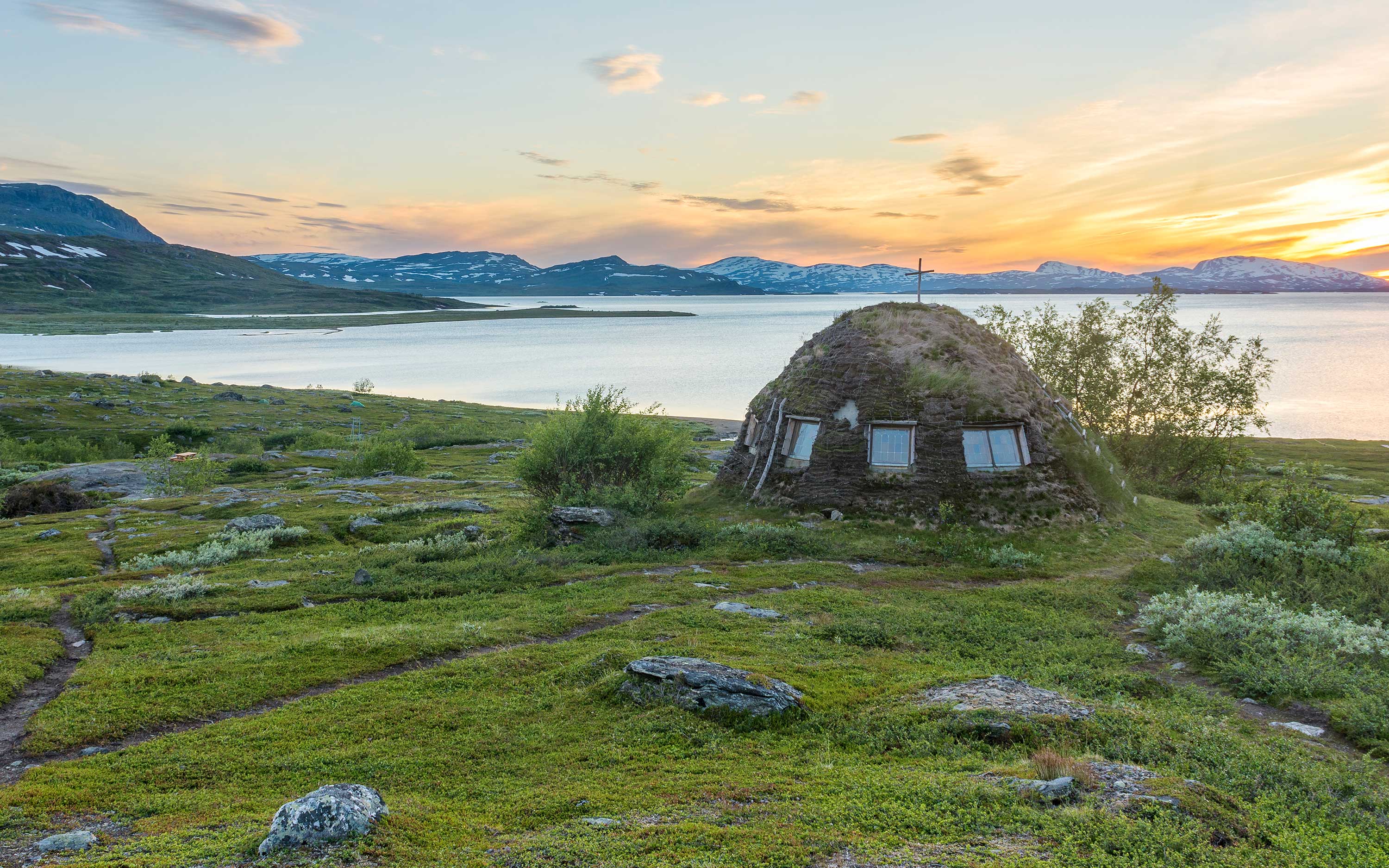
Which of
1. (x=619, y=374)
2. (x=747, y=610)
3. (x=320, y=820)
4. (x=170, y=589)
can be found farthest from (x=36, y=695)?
(x=619, y=374)

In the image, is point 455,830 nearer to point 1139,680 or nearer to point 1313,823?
point 1313,823

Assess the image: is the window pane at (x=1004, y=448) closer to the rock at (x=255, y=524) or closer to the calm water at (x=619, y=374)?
the rock at (x=255, y=524)

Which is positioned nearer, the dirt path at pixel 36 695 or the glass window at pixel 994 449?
the dirt path at pixel 36 695

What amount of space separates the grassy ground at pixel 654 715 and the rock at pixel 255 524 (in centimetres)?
462

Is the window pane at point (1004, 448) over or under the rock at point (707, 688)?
over

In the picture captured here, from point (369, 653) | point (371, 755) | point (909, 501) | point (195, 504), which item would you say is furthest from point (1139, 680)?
point (195, 504)

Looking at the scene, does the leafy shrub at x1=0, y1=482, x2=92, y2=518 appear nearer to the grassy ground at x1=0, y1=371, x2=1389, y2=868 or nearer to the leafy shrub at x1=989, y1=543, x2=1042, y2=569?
the grassy ground at x1=0, y1=371, x2=1389, y2=868

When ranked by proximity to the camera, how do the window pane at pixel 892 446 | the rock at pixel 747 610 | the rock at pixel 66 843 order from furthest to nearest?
the window pane at pixel 892 446, the rock at pixel 747 610, the rock at pixel 66 843

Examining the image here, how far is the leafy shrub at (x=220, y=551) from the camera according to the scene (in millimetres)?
30688

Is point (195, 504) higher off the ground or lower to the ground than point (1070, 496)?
lower

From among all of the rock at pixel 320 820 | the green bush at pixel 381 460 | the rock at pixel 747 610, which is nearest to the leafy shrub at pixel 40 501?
the green bush at pixel 381 460

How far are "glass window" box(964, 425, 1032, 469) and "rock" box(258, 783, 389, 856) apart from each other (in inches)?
992

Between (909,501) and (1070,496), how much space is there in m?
6.56

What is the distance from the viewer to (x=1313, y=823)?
977 centimetres
